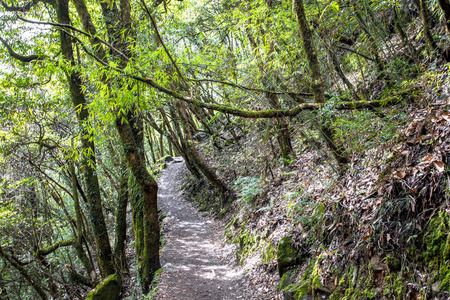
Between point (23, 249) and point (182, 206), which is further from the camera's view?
point (182, 206)

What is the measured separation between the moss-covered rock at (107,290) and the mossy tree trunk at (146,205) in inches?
44.6

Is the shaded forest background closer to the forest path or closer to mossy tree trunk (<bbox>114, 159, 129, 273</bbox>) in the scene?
mossy tree trunk (<bbox>114, 159, 129, 273</bbox>)

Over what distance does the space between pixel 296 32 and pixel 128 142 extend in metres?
4.76

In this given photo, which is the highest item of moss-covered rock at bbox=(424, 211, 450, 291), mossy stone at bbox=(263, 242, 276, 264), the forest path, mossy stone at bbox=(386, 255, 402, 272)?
moss-covered rock at bbox=(424, 211, 450, 291)

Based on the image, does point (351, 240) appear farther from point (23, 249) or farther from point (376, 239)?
point (23, 249)

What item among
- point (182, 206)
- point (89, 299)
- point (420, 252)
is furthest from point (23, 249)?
point (420, 252)

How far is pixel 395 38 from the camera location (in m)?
7.14

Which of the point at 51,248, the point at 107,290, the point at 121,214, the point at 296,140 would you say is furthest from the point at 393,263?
the point at 51,248

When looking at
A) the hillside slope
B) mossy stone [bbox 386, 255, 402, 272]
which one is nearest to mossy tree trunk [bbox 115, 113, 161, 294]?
the hillside slope

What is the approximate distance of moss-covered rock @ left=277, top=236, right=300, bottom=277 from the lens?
512 cm

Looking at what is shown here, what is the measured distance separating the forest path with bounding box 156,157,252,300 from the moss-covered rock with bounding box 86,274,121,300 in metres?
1.32

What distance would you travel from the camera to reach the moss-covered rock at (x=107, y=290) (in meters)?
7.23

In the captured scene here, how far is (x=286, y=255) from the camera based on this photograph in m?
5.23

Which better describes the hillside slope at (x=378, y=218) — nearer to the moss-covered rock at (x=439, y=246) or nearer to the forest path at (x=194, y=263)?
the moss-covered rock at (x=439, y=246)
